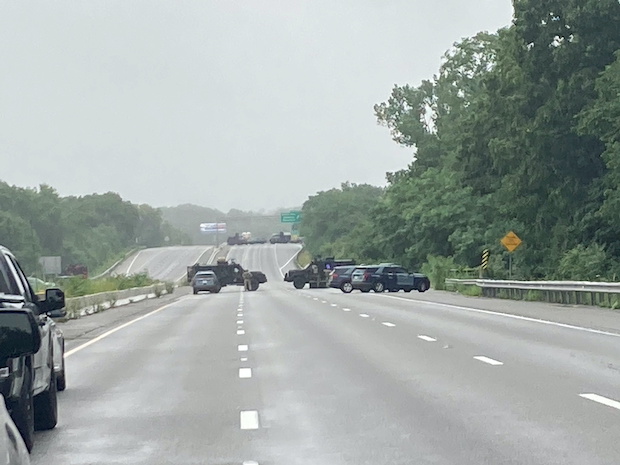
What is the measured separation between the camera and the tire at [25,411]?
9000 mm

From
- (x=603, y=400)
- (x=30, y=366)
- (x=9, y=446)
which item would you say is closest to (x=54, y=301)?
(x=30, y=366)

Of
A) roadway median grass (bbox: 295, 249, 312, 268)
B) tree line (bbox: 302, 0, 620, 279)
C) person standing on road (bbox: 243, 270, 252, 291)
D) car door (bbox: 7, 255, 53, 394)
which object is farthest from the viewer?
roadway median grass (bbox: 295, 249, 312, 268)

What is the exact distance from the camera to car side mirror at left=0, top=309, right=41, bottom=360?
17.6 feet

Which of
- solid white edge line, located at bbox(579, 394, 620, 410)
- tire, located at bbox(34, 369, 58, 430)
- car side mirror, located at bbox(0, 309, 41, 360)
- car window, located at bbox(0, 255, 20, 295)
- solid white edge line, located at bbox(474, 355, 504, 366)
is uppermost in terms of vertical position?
car window, located at bbox(0, 255, 20, 295)

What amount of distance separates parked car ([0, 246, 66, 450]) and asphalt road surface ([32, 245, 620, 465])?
1.23 feet

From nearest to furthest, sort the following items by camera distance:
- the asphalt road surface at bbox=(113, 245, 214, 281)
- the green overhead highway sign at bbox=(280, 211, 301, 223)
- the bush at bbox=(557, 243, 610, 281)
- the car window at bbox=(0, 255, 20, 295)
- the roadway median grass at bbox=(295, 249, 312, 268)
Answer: the car window at bbox=(0, 255, 20, 295) → the bush at bbox=(557, 243, 610, 281) → the asphalt road surface at bbox=(113, 245, 214, 281) → the roadway median grass at bbox=(295, 249, 312, 268) → the green overhead highway sign at bbox=(280, 211, 301, 223)

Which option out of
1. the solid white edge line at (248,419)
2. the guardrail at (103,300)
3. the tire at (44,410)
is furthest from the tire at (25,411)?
the guardrail at (103,300)

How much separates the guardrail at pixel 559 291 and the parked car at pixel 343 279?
14.5 m

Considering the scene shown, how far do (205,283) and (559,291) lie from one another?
36.7 m

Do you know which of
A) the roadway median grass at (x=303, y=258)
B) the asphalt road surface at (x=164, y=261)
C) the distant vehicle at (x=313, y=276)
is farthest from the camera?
the roadway median grass at (x=303, y=258)

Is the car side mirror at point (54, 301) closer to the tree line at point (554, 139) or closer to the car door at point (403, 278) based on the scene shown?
the tree line at point (554, 139)

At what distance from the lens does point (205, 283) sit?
73.5m

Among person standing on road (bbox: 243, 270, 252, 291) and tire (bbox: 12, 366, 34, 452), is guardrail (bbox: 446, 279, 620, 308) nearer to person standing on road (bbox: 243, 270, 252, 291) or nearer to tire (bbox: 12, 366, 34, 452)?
tire (bbox: 12, 366, 34, 452)

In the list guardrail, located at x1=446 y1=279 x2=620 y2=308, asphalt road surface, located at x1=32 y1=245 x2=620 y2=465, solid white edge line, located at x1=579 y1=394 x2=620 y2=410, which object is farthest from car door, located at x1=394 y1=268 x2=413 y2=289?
solid white edge line, located at x1=579 y1=394 x2=620 y2=410
